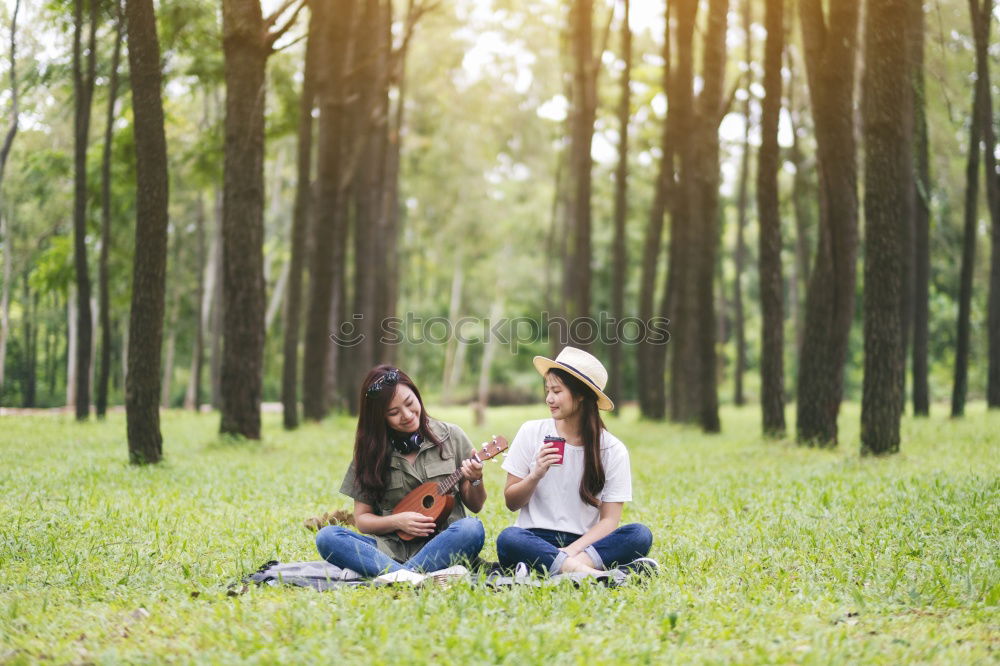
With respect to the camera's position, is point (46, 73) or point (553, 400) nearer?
point (553, 400)

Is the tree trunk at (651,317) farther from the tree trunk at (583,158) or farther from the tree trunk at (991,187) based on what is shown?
the tree trunk at (991,187)

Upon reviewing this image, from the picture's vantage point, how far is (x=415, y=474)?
22.2 ft

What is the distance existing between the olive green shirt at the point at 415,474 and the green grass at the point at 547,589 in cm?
82

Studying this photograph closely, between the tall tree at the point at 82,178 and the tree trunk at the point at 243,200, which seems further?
the tall tree at the point at 82,178

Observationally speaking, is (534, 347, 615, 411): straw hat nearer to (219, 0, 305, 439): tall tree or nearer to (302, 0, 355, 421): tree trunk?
(219, 0, 305, 439): tall tree

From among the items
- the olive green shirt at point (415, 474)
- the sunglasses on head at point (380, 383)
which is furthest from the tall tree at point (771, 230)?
the sunglasses on head at point (380, 383)

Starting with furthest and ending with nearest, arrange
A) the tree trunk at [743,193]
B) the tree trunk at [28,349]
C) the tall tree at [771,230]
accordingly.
A: the tree trunk at [28,349]
the tree trunk at [743,193]
the tall tree at [771,230]

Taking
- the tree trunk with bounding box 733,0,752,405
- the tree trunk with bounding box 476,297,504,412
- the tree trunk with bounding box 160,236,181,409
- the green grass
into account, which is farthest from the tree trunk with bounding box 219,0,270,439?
the tree trunk with bounding box 476,297,504,412

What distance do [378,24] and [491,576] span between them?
19887 millimetres

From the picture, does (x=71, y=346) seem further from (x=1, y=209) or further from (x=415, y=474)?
(x=415, y=474)

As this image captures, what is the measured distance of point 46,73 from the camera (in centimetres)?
2073

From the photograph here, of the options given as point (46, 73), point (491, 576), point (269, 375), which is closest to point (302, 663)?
point (491, 576)

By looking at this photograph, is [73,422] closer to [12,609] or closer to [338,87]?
[338,87]

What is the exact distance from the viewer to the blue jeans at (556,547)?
639 cm
